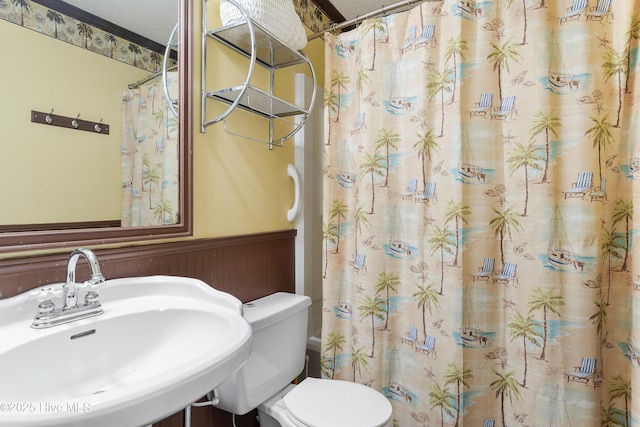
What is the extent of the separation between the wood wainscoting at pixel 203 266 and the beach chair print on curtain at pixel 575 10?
142 cm

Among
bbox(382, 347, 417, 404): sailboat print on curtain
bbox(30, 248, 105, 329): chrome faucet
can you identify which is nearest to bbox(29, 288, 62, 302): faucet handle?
bbox(30, 248, 105, 329): chrome faucet

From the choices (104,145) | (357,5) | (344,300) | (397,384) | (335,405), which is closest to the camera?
(104,145)

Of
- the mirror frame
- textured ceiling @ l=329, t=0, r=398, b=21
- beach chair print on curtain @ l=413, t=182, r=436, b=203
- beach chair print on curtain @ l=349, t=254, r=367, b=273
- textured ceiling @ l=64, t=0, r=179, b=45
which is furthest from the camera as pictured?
textured ceiling @ l=329, t=0, r=398, b=21

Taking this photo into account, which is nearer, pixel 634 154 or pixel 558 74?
pixel 634 154

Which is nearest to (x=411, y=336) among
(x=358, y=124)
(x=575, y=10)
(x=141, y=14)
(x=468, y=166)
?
(x=468, y=166)

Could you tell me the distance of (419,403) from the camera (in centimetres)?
138

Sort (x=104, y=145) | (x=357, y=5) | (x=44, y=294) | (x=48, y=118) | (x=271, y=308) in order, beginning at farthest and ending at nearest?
(x=357, y=5) < (x=271, y=308) < (x=104, y=145) < (x=48, y=118) < (x=44, y=294)

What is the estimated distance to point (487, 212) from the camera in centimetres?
129

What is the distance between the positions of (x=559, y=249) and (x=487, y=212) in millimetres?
267

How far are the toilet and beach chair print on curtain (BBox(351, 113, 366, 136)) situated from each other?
0.81m

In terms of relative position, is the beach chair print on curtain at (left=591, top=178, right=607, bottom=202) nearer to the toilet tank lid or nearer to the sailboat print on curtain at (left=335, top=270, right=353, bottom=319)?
the sailboat print on curtain at (left=335, top=270, right=353, bottom=319)

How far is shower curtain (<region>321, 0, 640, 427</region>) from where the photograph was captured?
3.72ft

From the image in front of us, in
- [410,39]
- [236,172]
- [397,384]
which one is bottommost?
[397,384]

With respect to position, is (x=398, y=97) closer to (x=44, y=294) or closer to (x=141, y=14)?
(x=141, y=14)
